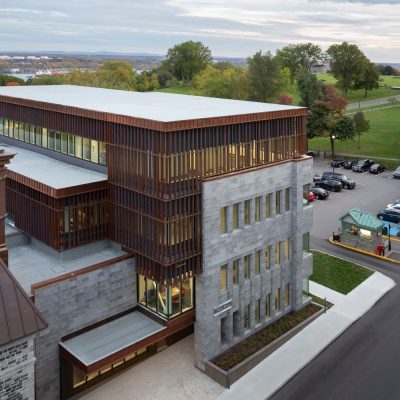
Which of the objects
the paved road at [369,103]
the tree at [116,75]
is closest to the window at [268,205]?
the tree at [116,75]

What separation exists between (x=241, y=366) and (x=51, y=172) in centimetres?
1631

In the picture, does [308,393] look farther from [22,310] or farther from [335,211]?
[335,211]

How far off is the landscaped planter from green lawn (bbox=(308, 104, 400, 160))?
220ft

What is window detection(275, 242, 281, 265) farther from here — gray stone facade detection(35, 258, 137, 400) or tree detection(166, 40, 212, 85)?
tree detection(166, 40, 212, 85)

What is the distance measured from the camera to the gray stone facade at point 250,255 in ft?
93.1

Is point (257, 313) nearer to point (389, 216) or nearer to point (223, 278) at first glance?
point (223, 278)

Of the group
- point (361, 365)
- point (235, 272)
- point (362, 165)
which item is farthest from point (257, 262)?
point (362, 165)

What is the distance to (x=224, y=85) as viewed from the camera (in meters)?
109

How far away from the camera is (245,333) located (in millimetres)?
31328

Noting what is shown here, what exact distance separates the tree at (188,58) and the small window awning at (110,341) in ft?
491

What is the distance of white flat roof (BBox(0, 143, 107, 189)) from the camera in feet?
96.6

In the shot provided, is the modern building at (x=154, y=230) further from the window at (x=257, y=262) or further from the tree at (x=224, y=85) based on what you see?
the tree at (x=224, y=85)

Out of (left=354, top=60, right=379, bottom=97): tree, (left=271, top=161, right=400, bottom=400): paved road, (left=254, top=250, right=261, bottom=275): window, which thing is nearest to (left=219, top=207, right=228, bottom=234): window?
(left=254, top=250, right=261, bottom=275): window

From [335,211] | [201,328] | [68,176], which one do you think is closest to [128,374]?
[201,328]
